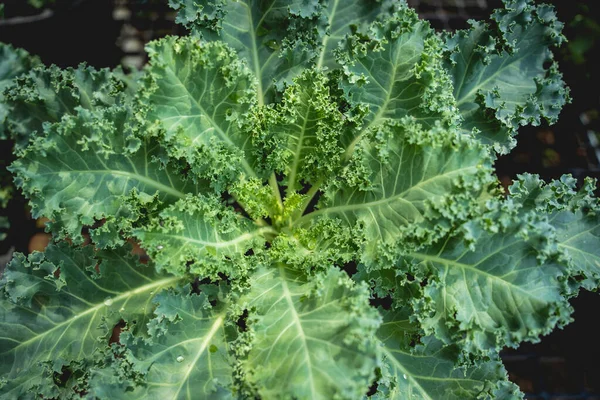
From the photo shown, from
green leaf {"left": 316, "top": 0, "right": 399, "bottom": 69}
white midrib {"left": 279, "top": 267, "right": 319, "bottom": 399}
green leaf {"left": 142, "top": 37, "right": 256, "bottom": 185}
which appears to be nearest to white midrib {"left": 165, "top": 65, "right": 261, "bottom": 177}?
green leaf {"left": 142, "top": 37, "right": 256, "bottom": 185}

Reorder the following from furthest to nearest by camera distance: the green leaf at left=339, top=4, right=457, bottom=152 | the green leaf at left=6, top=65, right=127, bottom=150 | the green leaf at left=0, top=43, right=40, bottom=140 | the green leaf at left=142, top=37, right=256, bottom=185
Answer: the green leaf at left=0, top=43, right=40, bottom=140 < the green leaf at left=6, top=65, right=127, bottom=150 < the green leaf at left=339, top=4, right=457, bottom=152 < the green leaf at left=142, top=37, right=256, bottom=185

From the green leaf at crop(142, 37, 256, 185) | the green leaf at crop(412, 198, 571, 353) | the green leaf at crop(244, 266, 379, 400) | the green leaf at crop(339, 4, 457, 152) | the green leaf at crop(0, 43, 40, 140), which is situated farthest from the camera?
the green leaf at crop(0, 43, 40, 140)

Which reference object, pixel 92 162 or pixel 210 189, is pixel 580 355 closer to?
pixel 210 189

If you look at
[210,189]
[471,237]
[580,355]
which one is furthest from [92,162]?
[580,355]

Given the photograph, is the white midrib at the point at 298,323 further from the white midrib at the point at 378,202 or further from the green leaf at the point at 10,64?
the green leaf at the point at 10,64

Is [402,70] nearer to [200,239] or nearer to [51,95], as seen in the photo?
[200,239]

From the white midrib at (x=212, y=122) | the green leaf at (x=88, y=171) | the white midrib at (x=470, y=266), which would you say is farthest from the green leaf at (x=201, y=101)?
the white midrib at (x=470, y=266)

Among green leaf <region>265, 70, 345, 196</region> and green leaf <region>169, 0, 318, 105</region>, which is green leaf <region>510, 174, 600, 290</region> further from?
green leaf <region>169, 0, 318, 105</region>
